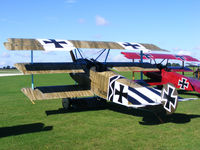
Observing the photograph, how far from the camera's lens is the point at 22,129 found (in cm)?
703

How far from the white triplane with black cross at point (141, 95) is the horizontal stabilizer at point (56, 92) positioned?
1535 mm

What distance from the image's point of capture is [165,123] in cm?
738

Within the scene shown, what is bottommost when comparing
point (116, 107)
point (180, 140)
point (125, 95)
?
point (116, 107)

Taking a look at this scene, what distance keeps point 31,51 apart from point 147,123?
209 inches

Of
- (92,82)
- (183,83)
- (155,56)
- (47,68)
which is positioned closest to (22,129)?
(47,68)

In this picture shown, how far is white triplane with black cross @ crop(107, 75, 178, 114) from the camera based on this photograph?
641 cm

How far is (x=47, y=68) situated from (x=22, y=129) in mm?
2996

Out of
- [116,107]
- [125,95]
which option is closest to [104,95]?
[125,95]

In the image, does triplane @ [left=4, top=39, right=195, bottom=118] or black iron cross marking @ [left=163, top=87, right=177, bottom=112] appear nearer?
black iron cross marking @ [left=163, top=87, right=177, bottom=112]

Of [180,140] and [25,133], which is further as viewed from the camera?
[25,133]

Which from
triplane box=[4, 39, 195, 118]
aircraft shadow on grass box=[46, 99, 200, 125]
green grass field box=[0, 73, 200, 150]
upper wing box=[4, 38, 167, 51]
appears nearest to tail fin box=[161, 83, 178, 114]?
triplane box=[4, 39, 195, 118]

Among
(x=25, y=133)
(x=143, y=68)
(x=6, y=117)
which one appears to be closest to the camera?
(x=25, y=133)

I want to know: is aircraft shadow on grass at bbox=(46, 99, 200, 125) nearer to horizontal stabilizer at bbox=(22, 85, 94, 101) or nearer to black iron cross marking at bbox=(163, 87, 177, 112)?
black iron cross marking at bbox=(163, 87, 177, 112)

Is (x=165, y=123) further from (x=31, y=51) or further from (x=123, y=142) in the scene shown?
(x=31, y=51)
